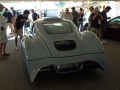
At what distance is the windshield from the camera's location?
13.0 ft

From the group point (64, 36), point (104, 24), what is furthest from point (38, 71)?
point (104, 24)

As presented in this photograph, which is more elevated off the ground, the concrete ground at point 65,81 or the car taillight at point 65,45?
the car taillight at point 65,45

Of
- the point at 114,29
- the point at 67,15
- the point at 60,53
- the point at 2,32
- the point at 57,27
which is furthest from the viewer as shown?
the point at 67,15

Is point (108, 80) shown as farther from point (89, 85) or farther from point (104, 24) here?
point (104, 24)

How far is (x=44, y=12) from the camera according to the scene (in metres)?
15.1

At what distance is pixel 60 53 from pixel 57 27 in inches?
40.1

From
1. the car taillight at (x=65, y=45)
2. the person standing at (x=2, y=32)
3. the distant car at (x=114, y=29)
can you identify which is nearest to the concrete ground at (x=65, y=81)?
the car taillight at (x=65, y=45)

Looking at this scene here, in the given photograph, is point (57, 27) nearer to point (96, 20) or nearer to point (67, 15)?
point (96, 20)

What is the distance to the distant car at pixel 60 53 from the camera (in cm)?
317

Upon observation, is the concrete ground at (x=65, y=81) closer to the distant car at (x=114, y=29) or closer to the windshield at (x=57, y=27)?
the windshield at (x=57, y=27)

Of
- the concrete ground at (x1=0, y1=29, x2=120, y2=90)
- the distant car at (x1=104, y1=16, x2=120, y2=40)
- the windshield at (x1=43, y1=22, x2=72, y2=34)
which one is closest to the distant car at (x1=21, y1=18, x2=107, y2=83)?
the windshield at (x1=43, y1=22, x2=72, y2=34)

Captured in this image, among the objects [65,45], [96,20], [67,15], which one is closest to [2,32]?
[65,45]

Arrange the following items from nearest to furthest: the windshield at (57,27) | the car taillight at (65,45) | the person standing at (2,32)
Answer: the car taillight at (65,45) < the windshield at (57,27) < the person standing at (2,32)

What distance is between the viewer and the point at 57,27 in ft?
13.5
